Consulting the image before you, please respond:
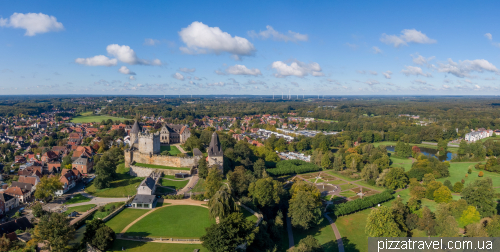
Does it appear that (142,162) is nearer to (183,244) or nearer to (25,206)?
(25,206)

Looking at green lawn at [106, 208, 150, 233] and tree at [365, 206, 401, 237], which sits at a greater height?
green lawn at [106, 208, 150, 233]

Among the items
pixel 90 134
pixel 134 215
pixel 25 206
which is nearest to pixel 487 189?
pixel 134 215

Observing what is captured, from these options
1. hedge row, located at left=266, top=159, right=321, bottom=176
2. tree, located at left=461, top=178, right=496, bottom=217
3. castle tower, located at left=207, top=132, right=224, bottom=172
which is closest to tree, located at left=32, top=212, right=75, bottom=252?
castle tower, located at left=207, top=132, right=224, bottom=172

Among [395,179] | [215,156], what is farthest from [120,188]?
[395,179]

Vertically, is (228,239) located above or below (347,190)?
above

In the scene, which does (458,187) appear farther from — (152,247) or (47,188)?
(47,188)

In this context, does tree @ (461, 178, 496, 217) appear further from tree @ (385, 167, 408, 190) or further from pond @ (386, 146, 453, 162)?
pond @ (386, 146, 453, 162)
